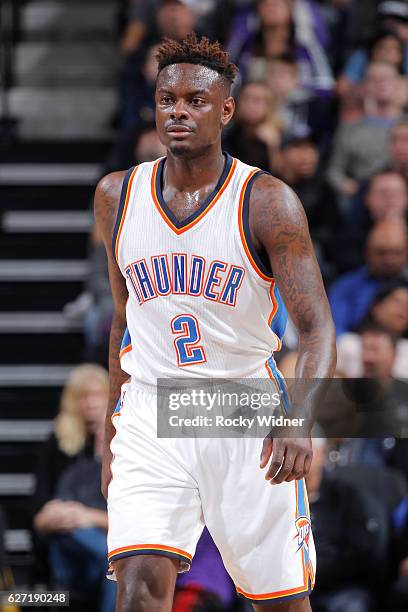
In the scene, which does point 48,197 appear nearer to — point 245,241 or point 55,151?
point 55,151

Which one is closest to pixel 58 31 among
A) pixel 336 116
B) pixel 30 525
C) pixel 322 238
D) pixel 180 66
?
pixel 336 116

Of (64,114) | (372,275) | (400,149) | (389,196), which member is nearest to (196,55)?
(372,275)

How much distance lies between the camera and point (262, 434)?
3.81m

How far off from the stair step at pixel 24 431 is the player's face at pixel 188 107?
4.15m

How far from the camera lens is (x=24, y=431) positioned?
25.4 ft

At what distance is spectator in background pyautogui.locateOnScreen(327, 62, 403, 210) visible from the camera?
809 centimetres

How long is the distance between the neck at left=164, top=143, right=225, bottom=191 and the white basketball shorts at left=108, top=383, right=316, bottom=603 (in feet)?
2.31

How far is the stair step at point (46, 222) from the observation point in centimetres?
870

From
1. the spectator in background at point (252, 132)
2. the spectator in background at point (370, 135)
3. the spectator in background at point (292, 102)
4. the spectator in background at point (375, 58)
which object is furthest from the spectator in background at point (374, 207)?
the spectator in background at point (375, 58)

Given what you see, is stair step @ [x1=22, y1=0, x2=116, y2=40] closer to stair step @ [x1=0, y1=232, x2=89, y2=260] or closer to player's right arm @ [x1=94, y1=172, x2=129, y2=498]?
stair step @ [x1=0, y1=232, x2=89, y2=260]

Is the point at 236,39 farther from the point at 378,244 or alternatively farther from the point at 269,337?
the point at 269,337

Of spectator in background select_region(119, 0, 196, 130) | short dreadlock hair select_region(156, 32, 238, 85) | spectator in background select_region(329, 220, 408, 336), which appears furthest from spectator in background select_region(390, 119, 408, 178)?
short dreadlock hair select_region(156, 32, 238, 85)

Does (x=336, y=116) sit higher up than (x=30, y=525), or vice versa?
(x=336, y=116)

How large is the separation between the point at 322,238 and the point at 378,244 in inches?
18.4
